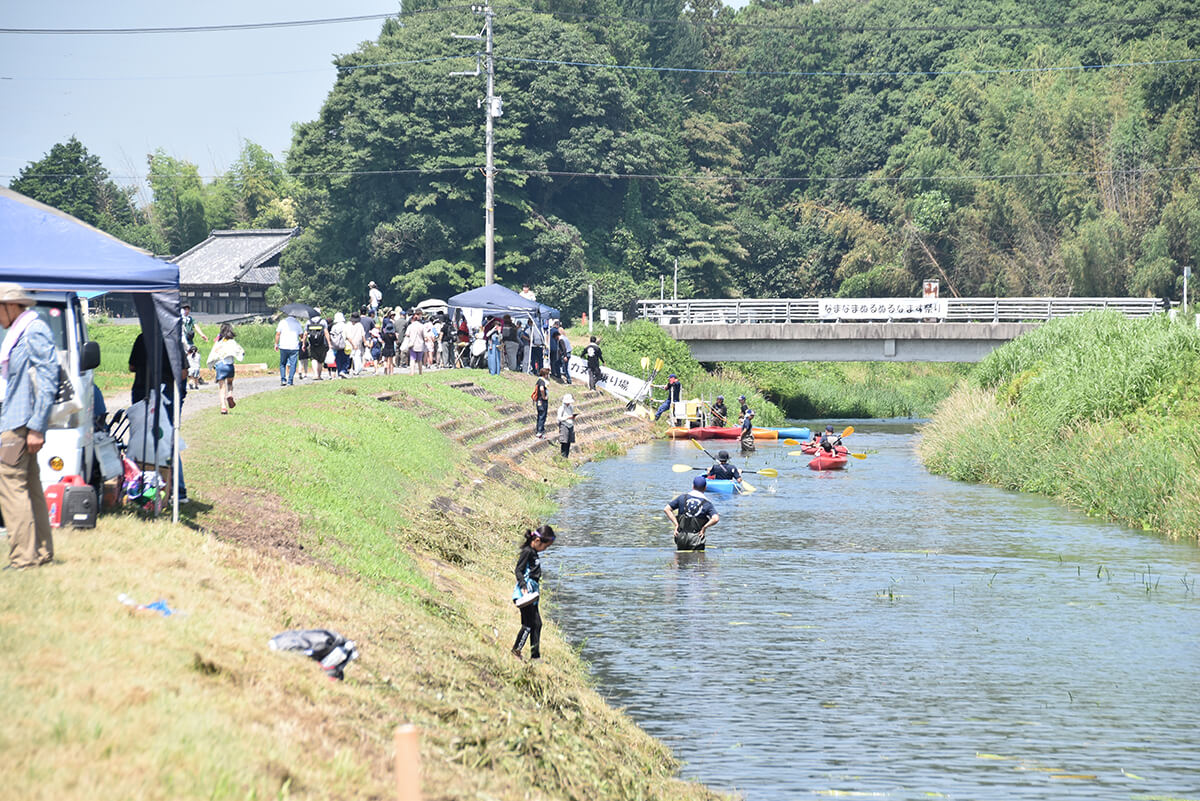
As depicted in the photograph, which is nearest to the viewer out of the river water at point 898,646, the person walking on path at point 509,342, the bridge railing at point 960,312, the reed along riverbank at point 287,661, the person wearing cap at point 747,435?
the reed along riverbank at point 287,661

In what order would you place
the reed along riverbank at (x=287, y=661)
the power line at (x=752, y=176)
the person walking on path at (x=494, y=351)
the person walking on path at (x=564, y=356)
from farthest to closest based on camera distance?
the power line at (x=752, y=176) < the person walking on path at (x=564, y=356) < the person walking on path at (x=494, y=351) < the reed along riverbank at (x=287, y=661)

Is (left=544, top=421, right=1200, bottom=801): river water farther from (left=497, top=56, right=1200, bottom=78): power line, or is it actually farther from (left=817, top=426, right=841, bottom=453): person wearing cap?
(left=497, top=56, right=1200, bottom=78): power line

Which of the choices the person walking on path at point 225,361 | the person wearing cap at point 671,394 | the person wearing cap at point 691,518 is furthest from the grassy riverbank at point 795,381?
the person wearing cap at point 691,518

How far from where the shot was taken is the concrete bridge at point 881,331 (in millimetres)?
58594

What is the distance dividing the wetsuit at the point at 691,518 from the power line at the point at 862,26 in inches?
2341

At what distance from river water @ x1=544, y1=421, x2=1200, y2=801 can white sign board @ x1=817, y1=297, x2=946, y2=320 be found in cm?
2932

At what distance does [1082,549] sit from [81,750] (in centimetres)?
2181

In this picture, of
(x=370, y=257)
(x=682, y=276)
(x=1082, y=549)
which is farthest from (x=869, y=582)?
(x=682, y=276)

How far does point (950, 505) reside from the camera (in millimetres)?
32594

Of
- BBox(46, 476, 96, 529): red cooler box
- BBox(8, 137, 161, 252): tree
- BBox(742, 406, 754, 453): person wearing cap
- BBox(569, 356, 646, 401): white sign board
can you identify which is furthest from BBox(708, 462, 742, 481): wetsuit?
BBox(8, 137, 161, 252): tree

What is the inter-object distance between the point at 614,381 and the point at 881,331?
12804mm

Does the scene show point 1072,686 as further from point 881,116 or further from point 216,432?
point 881,116

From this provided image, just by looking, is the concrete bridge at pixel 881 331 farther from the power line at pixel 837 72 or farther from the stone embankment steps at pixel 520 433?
the power line at pixel 837 72

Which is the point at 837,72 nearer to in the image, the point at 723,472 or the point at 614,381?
the point at 614,381
